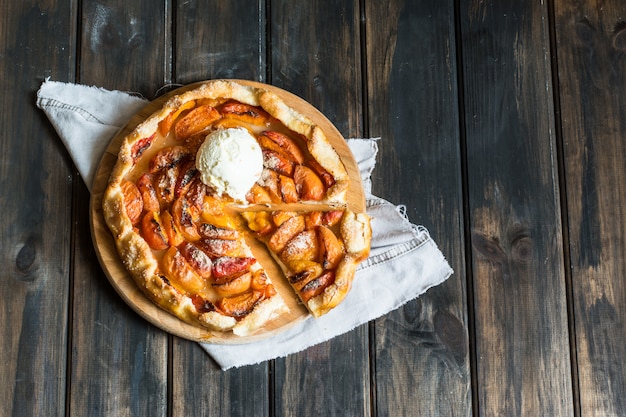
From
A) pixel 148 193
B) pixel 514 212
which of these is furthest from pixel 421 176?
pixel 148 193

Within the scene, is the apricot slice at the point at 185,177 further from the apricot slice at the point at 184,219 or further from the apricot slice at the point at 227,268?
the apricot slice at the point at 227,268


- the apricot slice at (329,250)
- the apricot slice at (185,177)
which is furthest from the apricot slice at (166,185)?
the apricot slice at (329,250)

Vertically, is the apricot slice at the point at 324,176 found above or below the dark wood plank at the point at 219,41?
below

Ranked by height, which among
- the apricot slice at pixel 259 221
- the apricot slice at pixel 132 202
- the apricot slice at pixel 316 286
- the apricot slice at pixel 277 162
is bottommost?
the apricot slice at pixel 316 286

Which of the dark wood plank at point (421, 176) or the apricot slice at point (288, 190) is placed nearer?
the apricot slice at point (288, 190)

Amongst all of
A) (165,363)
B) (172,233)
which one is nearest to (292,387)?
(165,363)

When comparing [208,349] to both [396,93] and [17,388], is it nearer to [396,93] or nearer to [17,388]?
[17,388]

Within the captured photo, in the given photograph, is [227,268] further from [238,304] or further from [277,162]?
[277,162]
